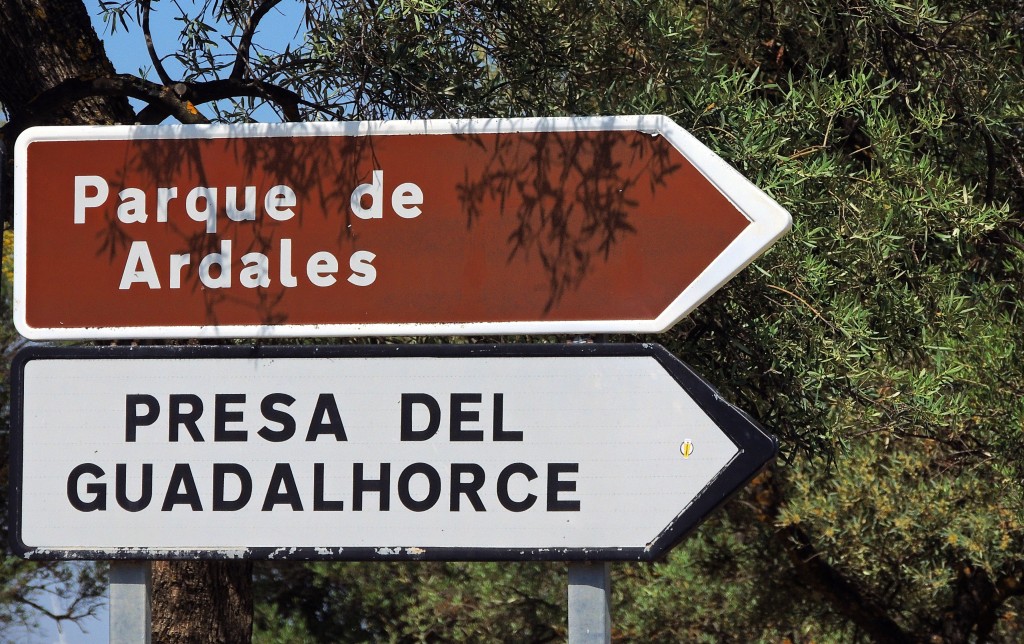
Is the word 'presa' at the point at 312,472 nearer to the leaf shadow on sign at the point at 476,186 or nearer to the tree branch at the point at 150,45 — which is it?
the leaf shadow on sign at the point at 476,186

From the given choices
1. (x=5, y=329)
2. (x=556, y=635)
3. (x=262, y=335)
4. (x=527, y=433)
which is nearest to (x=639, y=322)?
(x=527, y=433)

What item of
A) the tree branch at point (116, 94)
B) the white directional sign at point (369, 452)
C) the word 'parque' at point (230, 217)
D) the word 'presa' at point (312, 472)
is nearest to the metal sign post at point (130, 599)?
the white directional sign at point (369, 452)

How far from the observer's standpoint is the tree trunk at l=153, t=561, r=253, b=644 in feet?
18.3

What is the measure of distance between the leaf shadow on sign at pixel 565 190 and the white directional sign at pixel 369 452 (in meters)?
0.25

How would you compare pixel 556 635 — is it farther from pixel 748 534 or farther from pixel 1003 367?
pixel 1003 367

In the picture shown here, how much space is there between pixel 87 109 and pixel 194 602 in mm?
2443

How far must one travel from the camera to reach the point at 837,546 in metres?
10.0

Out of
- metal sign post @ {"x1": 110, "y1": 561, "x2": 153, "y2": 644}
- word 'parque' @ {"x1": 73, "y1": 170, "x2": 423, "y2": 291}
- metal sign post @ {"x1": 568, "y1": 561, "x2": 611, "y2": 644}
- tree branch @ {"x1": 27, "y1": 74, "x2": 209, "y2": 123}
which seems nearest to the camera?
metal sign post @ {"x1": 568, "y1": 561, "x2": 611, "y2": 644}

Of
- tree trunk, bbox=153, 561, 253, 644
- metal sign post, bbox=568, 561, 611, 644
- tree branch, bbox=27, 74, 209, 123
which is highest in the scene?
tree branch, bbox=27, 74, 209, 123

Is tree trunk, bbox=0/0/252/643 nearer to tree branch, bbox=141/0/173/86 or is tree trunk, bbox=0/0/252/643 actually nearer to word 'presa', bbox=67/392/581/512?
tree branch, bbox=141/0/173/86

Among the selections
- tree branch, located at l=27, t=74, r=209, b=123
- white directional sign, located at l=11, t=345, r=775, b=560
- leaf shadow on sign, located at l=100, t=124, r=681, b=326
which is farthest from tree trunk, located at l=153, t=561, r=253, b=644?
leaf shadow on sign, located at l=100, t=124, r=681, b=326

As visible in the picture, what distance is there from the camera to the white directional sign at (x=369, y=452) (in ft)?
9.33

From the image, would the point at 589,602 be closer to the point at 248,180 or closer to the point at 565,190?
the point at 565,190

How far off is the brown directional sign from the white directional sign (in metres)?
0.11
